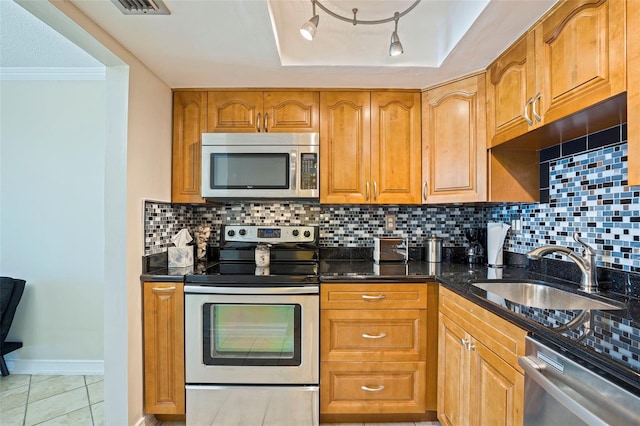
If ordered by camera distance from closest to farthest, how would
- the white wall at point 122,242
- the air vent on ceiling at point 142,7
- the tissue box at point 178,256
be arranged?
the air vent on ceiling at point 142,7 < the white wall at point 122,242 < the tissue box at point 178,256

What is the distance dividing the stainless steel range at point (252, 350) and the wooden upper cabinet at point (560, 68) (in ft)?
Result: 4.51

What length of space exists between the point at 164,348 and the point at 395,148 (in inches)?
75.4

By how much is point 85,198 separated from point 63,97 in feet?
2.63

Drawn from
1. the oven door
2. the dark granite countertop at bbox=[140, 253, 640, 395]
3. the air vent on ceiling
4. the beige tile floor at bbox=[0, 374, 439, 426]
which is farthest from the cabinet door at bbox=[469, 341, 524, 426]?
the air vent on ceiling

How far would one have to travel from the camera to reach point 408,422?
6.22 feet

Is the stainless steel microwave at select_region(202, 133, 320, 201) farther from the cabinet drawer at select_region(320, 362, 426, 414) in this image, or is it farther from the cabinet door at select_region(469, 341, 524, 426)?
the cabinet door at select_region(469, 341, 524, 426)

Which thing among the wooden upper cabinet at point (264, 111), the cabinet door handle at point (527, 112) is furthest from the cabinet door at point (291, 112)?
the cabinet door handle at point (527, 112)

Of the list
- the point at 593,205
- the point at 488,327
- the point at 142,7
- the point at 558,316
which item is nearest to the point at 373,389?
the point at 488,327

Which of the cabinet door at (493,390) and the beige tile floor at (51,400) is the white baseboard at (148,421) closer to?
the beige tile floor at (51,400)

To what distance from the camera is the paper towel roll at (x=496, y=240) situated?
6.70ft

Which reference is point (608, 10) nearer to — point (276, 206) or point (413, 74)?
point (413, 74)

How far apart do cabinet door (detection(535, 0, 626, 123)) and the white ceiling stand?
0.42 feet

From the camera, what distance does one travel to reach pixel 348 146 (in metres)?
2.15

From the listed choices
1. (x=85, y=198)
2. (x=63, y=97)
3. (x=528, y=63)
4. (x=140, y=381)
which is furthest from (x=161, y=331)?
(x=528, y=63)
